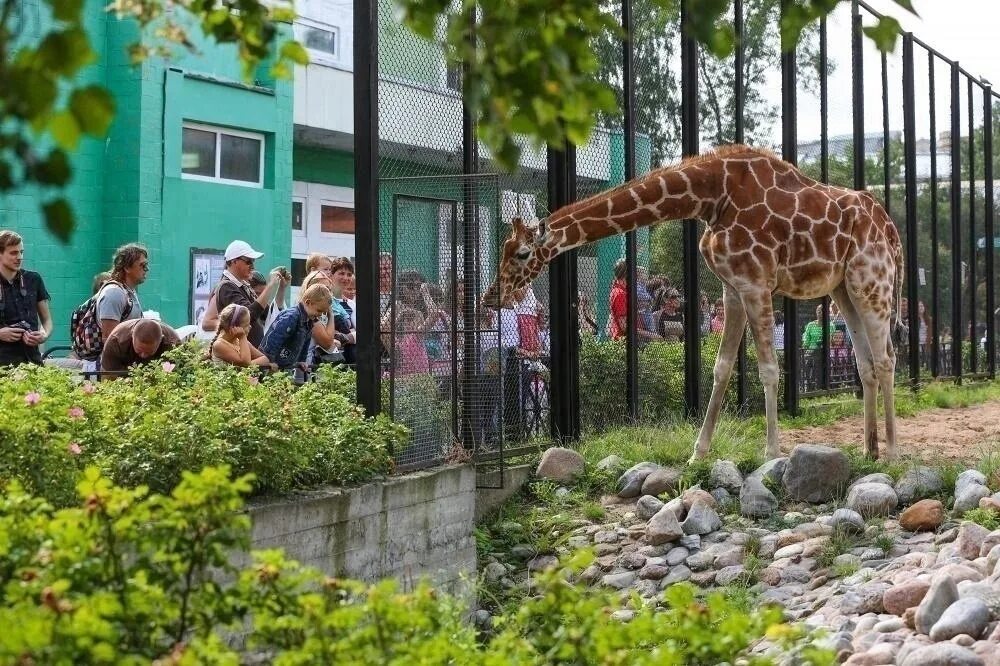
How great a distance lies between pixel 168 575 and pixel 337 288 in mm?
7931

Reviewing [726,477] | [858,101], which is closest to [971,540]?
[726,477]

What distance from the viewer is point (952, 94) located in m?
21.0

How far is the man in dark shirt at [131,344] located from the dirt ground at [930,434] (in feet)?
14.6

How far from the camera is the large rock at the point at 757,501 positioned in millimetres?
8969

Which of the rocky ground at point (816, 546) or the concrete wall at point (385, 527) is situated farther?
the concrete wall at point (385, 527)

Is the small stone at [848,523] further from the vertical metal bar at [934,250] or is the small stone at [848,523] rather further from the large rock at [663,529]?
the vertical metal bar at [934,250]

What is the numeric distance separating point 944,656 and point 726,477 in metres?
3.64

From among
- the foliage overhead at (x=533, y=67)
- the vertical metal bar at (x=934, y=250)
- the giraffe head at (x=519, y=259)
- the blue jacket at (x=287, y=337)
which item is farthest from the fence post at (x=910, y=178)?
the foliage overhead at (x=533, y=67)

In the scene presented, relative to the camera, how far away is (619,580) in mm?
8305

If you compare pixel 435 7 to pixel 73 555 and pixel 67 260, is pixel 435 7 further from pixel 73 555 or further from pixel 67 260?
pixel 67 260

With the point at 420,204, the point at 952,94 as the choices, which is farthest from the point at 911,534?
the point at 952,94

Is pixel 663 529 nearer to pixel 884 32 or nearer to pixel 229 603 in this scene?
pixel 229 603

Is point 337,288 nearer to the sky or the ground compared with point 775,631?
nearer to the sky

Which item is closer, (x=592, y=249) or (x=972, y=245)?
(x=592, y=249)
